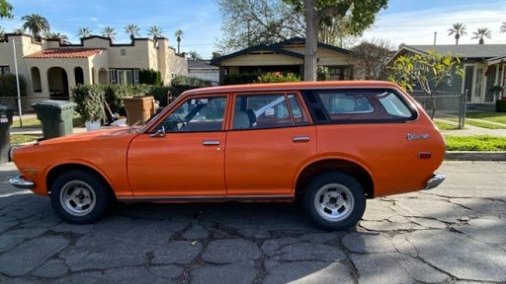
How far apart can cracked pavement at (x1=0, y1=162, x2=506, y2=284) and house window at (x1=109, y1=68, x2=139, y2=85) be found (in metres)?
25.1

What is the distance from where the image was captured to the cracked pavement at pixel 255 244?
11.4 feet

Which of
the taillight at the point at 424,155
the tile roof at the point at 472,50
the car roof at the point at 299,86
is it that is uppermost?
the tile roof at the point at 472,50

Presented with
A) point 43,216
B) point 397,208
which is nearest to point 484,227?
point 397,208

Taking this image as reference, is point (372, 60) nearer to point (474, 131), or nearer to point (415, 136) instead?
point (474, 131)

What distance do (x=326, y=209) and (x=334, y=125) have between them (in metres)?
0.98

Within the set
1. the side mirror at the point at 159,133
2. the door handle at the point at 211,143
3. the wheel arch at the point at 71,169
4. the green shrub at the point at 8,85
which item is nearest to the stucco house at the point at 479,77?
the door handle at the point at 211,143

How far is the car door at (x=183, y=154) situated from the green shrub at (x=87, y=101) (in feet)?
35.8

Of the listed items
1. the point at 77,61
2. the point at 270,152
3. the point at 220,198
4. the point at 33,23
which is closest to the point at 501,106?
the point at 270,152

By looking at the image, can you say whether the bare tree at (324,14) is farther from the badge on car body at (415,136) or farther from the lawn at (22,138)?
the badge on car body at (415,136)

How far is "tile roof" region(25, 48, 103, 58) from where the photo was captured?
88.2 feet

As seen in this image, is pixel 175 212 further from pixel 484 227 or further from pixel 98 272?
pixel 484 227

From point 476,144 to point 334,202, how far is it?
6.62 meters

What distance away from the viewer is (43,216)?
5.07 m

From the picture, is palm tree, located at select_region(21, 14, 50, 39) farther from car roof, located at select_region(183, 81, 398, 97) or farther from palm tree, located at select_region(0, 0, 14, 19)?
car roof, located at select_region(183, 81, 398, 97)
